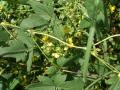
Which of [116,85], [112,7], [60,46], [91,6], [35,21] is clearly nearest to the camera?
[91,6]

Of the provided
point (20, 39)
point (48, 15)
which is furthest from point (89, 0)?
point (20, 39)

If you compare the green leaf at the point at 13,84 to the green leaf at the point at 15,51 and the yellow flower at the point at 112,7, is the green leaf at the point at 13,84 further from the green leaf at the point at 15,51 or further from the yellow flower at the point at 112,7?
the yellow flower at the point at 112,7

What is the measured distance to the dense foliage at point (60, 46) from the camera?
119 centimetres

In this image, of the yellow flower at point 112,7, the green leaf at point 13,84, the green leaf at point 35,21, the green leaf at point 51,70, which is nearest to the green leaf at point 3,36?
the green leaf at point 35,21

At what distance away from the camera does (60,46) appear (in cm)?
169

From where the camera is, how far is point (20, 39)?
1.41m

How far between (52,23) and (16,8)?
3.29 feet

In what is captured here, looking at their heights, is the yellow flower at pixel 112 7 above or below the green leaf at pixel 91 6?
below

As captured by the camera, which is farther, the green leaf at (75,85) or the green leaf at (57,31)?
the green leaf at (57,31)

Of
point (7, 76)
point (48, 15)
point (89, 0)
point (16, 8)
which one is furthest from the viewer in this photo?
point (16, 8)

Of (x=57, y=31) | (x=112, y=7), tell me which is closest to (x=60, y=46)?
(x=57, y=31)

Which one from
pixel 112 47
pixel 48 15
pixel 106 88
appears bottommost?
pixel 106 88

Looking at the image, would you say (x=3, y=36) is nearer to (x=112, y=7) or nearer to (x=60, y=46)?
(x=60, y=46)

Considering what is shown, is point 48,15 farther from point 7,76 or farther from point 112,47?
point 112,47
